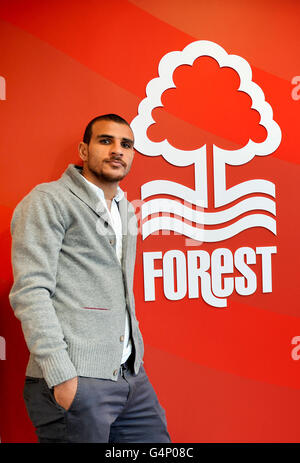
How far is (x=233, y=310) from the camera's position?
7.93 ft

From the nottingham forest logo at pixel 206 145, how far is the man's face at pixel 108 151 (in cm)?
29

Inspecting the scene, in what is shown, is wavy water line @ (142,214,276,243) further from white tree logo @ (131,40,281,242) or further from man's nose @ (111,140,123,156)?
man's nose @ (111,140,123,156)

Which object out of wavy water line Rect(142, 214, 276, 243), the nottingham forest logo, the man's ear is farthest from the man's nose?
wavy water line Rect(142, 214, 276, 243)

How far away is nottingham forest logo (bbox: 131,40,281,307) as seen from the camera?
7.63ft

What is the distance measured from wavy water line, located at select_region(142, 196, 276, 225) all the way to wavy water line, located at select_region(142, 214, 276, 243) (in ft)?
0.12

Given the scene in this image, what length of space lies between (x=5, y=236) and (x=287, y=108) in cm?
154

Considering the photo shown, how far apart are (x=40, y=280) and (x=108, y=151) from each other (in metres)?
0.62

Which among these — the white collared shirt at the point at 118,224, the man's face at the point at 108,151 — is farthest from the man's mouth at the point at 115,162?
the white collared shirt at the point at 118,224

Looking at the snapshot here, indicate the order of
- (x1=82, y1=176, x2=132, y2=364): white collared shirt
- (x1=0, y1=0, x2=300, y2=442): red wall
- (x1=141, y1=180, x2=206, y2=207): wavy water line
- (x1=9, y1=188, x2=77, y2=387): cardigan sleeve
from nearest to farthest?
(x1=9, y1=188, x2=77, y2=387): cardigan sleeve
(x1=82, y1=176, x2=132, y2=364): white collared shirt
(x1=0, y1=0, x2=300, y2=442): red wall
(x1=141, y1=180, x2=206, y2=207): wavy water line

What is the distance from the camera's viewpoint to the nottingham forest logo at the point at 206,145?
2324 mm

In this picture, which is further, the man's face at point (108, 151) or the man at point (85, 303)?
the man's face at point (108, 151)

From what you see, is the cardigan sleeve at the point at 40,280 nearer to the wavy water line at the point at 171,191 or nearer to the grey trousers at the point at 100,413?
the grey trousers at the point at 100,413

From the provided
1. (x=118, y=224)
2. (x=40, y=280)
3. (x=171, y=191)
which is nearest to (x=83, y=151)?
(x=118, y=224)

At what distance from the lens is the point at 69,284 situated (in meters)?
1.78
